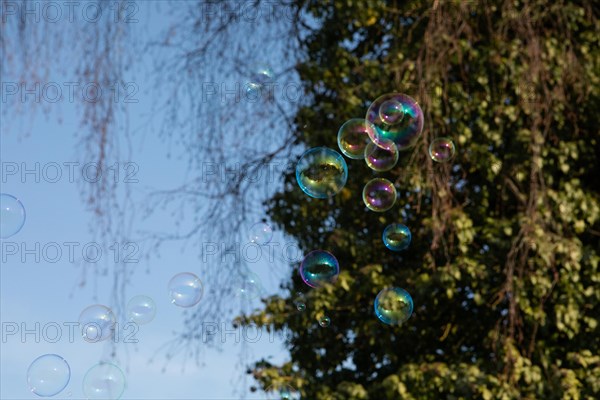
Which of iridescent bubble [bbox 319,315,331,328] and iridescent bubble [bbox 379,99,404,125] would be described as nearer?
iridescent bubble [bbox 379,99,404,125]

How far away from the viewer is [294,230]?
20.8 ft

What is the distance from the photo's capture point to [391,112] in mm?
4969

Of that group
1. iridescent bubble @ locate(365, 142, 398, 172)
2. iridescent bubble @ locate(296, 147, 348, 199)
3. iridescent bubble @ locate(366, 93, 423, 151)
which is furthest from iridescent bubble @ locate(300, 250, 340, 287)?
iridescent bubble @ locate(366, 93, 423, 151)

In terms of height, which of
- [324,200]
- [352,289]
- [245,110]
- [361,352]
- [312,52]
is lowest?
[361,352]

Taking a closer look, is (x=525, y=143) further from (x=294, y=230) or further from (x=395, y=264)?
(x=294, y=230)

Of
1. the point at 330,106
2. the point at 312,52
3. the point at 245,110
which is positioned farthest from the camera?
the point at 312,52

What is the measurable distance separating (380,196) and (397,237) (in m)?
0.34

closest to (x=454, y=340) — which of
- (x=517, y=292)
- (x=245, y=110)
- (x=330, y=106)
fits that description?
(x=517, y=292)

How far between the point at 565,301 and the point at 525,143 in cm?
100

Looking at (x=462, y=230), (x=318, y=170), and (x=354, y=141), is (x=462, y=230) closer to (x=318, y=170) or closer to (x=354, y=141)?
(x=354, y=141)

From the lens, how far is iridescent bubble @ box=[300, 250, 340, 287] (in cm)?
582

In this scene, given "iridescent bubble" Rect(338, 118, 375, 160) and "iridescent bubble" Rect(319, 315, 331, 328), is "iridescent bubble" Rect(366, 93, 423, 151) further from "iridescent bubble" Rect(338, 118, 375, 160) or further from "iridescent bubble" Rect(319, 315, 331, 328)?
"iridescent bubble" Rect(319, 315, 331, 328)

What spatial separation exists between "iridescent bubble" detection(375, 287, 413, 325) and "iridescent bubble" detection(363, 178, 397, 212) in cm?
58

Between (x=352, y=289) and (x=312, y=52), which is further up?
(x=312, y=52)
